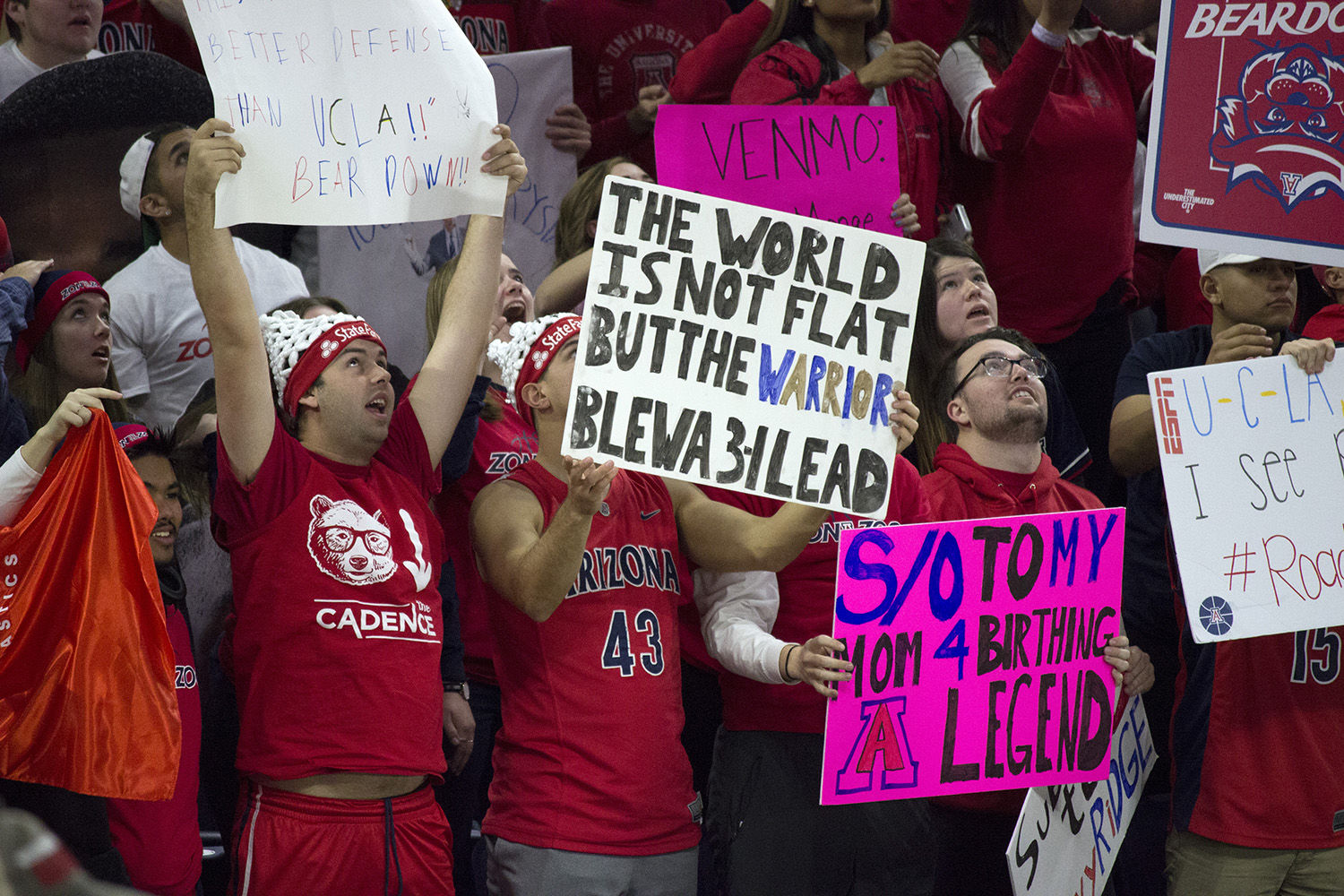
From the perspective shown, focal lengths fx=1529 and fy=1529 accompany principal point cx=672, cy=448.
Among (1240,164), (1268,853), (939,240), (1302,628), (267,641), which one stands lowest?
(1268,853)

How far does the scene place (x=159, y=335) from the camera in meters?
4.38

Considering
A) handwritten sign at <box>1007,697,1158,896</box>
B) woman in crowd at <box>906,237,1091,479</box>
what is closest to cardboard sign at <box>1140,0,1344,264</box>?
woman in crowd at <box>906,237,1091,479</box>

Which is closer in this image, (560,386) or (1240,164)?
(560,386)

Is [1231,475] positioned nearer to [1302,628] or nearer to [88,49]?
[1302,628]

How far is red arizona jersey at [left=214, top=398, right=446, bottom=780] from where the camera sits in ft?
10.5

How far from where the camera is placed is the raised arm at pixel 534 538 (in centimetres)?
318

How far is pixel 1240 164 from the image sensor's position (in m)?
4.16

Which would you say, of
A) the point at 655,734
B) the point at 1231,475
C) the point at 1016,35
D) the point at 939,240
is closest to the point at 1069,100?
the point at 1016,35

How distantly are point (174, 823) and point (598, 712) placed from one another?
0.94m

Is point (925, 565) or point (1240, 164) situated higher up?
point (1240, 164)

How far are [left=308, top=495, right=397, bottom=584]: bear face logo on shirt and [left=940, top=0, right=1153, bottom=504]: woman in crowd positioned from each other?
274cm

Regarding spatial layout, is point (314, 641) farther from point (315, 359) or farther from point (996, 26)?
point (996, 26)

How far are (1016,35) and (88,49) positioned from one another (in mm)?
3117

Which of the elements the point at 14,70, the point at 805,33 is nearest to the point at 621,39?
the point at 805,33
